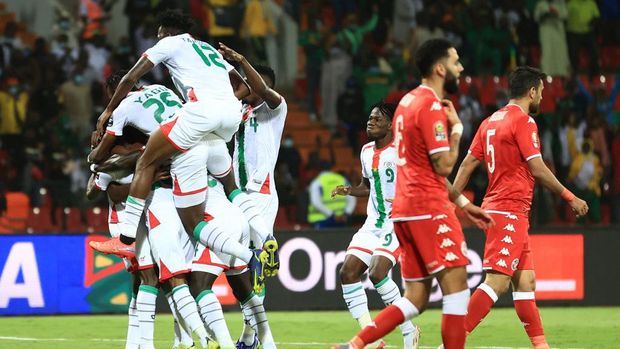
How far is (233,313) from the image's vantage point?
53.2 ft

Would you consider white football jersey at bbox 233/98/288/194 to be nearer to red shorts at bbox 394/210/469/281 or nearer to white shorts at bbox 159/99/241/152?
white shorts at bbox 159/99/241/152

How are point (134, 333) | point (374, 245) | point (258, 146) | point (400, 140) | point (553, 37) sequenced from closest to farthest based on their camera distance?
point (400, 140) → point (134, 333) → point (374, 245) → point (258, 146) → point (553, 37)

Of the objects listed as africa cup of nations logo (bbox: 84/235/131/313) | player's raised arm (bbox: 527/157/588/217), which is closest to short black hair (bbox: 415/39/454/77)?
player's raised arm (bbox: 527/157/588/217)

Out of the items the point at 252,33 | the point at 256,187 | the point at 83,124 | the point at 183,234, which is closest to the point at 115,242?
the point at 183,234

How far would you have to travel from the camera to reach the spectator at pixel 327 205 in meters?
18.8

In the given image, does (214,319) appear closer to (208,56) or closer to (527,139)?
(208,56)

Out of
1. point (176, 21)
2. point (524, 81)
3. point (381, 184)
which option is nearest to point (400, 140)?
point (524, 81)

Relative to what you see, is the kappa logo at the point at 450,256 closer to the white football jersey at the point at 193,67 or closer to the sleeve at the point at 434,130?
the sleeve at the point at 434,130

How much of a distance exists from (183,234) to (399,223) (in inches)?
84.8

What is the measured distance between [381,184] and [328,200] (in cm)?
772

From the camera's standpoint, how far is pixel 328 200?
1905cm

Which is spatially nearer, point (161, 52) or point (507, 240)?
point (161, 52)

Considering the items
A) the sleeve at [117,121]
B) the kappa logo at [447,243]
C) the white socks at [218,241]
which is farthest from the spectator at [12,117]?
the kappa logo at [447,243]

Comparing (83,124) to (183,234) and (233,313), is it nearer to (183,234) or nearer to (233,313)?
(233,313)
